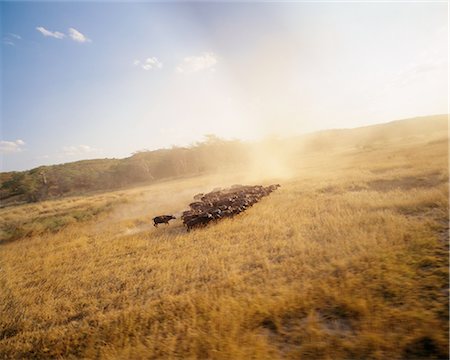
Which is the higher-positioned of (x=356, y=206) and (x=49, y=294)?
(x=356, y=206)

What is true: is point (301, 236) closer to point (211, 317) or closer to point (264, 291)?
point (264, 291)

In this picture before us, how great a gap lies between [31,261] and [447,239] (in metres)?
17.4

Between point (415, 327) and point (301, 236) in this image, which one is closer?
point (415, 327)

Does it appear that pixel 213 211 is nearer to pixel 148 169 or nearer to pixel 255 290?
pixel 255 290

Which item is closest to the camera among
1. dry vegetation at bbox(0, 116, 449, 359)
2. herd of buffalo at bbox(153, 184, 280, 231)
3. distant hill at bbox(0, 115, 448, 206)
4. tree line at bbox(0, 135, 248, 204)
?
dry vegetation at bbox(0, 116, 449, 359)

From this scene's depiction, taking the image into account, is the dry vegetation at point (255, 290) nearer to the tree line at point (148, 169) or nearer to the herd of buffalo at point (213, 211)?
the herd of buffalo at point (213, 211)

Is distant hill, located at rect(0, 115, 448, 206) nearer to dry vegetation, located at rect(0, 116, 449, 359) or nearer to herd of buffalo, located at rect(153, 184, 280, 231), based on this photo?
herd of buffalo, located at rect(153, 184, 280, 231)

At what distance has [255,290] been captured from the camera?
7059 mm

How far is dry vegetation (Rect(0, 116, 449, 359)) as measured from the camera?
504 cm

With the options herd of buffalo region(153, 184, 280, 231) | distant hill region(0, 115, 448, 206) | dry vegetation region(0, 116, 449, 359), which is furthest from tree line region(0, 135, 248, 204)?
dry vegetation region(0, 116, 449, 359)

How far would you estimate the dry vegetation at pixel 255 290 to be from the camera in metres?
5.04

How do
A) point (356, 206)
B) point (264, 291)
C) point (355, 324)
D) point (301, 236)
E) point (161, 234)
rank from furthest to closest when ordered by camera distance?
point (161, 234)
point (356, 206)
point (301, 236)
point (264, 291)
point (355, 324)

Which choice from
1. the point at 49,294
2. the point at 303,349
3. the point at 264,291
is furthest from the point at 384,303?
the point at 49,294

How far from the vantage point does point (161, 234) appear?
14.5 m
